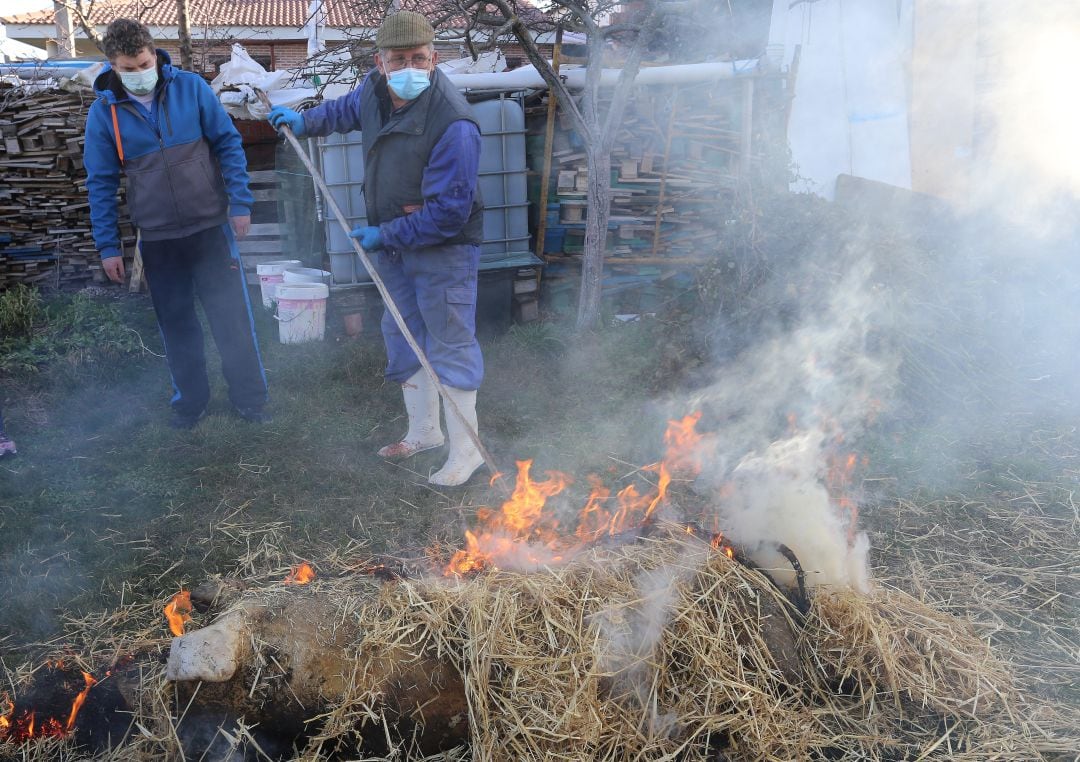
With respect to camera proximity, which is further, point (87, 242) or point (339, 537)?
point (87, 242)

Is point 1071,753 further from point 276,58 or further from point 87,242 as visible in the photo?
point 276,58

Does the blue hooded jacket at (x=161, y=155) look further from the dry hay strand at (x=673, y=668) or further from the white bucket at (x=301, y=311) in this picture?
the dry hay strand at (x=673, y=668)

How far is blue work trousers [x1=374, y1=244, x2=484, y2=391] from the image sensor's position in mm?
3975

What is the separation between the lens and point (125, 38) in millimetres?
4004

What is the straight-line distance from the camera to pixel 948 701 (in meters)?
2.63

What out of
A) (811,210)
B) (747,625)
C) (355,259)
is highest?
(811,210)

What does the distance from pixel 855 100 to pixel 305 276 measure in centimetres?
659

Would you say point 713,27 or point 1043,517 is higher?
point 713,27

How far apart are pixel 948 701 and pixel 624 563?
4.18 ft

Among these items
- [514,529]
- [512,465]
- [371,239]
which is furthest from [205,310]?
[514,529]

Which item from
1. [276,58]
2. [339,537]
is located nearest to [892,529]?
[339,537]

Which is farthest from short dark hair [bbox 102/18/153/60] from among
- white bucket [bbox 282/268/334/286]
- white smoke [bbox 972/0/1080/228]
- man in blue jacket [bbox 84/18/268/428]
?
white smoke [bbox 972/0/1080/228]

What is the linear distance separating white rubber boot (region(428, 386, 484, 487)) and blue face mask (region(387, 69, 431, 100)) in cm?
160

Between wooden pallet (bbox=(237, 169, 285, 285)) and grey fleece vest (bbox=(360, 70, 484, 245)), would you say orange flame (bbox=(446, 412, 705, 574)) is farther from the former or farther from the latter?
wooden pallet (bbox=(237, 169, 285, 285))
